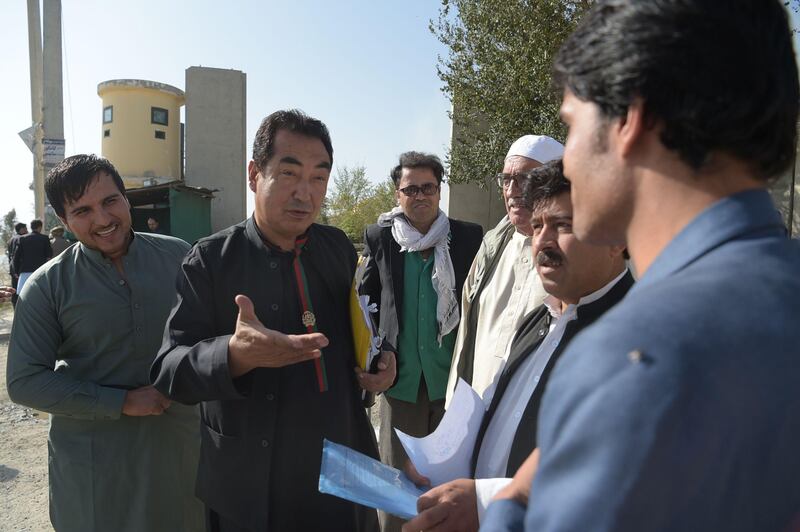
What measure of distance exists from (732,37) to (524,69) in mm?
10997

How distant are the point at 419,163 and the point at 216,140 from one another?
1969cm

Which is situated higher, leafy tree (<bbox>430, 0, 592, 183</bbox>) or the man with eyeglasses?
leafy tree (<bbox>430, 0, 592, 183</bbox>)

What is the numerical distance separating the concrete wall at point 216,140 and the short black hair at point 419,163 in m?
18.3

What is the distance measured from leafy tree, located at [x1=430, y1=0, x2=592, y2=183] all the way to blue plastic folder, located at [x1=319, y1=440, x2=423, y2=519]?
9469 millimetres

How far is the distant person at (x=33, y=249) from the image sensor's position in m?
9.45

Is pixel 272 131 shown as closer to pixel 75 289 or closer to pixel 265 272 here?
pixel 265 272

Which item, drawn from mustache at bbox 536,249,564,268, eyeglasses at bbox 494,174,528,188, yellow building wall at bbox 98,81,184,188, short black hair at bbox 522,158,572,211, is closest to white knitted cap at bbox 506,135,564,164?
eyeglasses at bbox 494,174,528,188

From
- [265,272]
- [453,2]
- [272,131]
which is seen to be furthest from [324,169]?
[453,2]

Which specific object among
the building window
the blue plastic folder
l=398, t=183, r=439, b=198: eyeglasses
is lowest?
the blue plastic folder

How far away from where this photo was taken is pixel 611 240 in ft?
2.77

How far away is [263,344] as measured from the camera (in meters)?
Answer: 1.52

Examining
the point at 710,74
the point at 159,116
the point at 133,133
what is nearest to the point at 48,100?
Answer: the point at 710,74

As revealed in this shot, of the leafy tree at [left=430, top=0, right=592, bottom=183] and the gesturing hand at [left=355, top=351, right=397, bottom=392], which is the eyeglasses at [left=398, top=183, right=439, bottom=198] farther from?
the leafy tree at [left=430, top=0, right=592, bottom=183]

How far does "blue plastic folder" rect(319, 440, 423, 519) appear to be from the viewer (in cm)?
124
